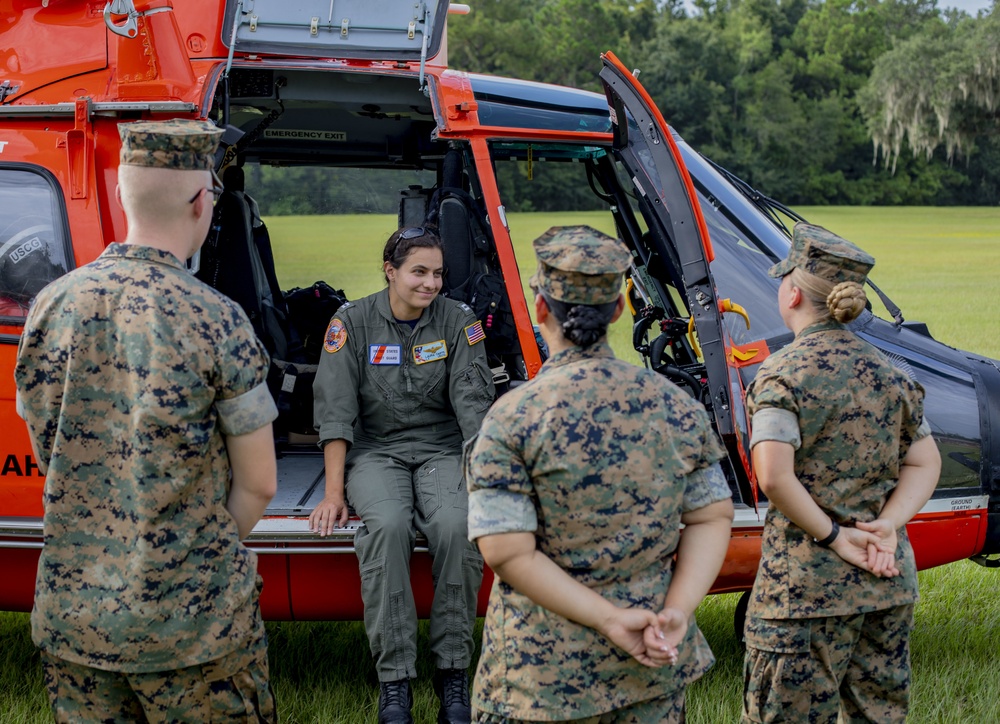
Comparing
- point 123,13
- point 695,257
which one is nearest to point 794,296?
point 695,257

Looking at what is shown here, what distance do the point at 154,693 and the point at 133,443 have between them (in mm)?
579

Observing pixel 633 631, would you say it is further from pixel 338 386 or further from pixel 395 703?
pixel 338 386

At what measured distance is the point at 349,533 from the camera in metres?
3.70

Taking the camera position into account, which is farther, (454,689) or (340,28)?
(340,28)

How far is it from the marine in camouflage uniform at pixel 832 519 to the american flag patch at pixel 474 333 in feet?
4.94

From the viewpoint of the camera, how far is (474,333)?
411 centimetres

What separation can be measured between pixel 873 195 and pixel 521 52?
24.9 meters

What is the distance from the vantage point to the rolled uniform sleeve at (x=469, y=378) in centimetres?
400

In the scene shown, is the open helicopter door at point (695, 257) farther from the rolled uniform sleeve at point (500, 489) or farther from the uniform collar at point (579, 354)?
the rolled uniform sleeve at point (500, 489)

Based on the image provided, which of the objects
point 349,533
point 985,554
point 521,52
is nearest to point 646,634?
point 349,533

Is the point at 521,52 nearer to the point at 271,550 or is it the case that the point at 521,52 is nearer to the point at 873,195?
the point at 873,195

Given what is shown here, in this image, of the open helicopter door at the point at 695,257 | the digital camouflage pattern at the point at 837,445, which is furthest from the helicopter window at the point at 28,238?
the digital camouflage pattern at the point at 837,445

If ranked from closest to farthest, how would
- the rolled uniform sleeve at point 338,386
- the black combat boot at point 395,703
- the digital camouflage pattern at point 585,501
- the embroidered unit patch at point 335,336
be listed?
the digital camouflage pattern at point 585,501
the black combat boot at point 395,703
the rolled uniform sleeve at point 338,386
the embroidered unit patch at point 335,336

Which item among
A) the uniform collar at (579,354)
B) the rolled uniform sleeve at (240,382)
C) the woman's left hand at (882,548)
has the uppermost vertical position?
the uniform collar at (579,354)
